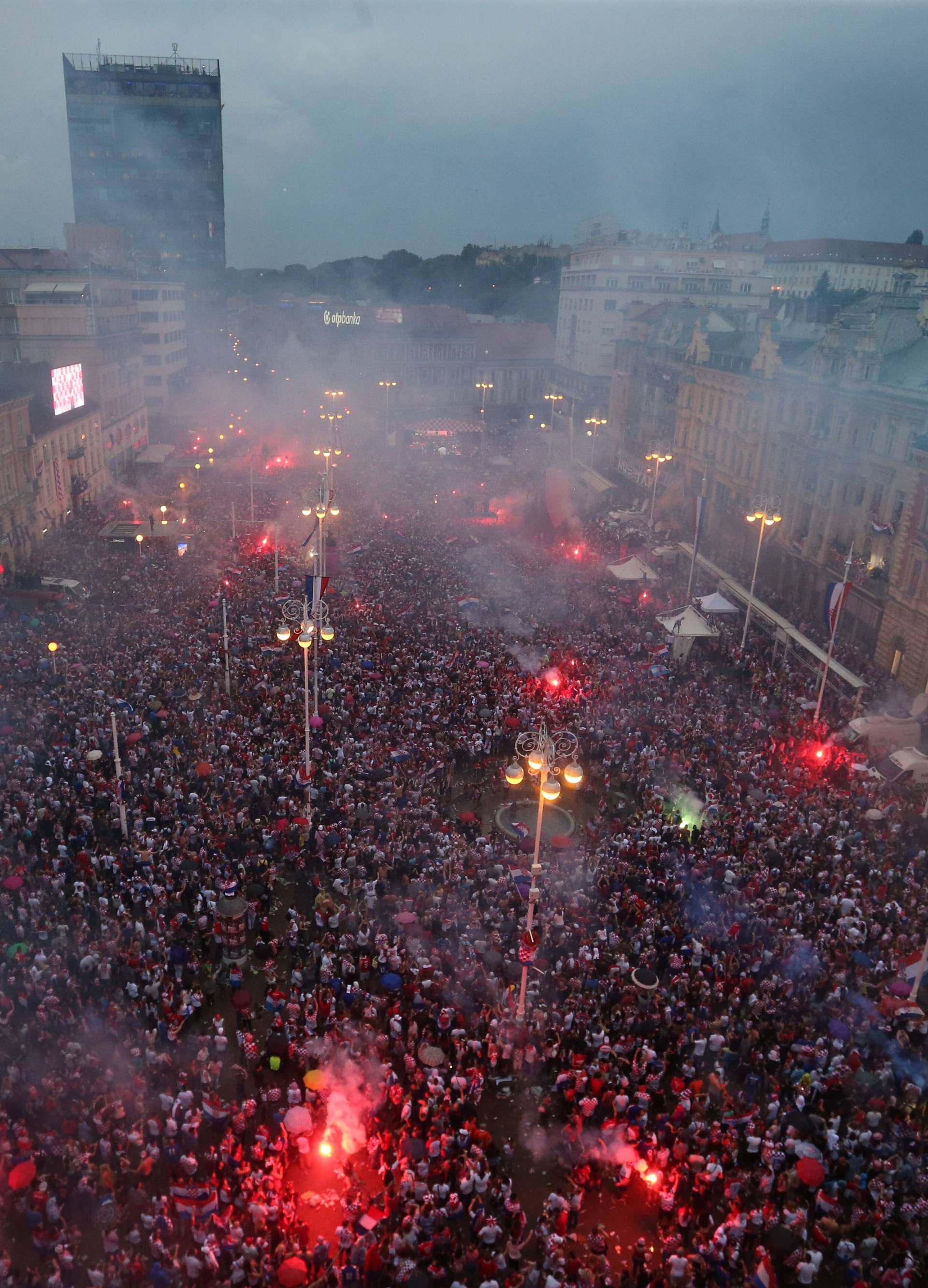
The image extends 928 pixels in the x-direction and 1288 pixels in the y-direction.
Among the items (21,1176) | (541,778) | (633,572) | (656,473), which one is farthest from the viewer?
(656,473)

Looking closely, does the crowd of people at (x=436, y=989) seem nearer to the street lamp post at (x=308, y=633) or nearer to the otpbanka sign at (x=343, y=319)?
the street lamp post at (x=308, y=633)

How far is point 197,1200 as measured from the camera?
1161cm

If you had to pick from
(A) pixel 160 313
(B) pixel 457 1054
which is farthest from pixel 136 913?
(A) pixel 160 313

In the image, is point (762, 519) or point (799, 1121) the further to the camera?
point (762, 519)

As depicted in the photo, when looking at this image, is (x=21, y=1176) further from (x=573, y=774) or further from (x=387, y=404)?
(x=387, y=404)

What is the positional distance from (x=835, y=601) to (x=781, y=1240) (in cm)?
1806

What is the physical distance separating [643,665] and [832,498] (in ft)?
43.6

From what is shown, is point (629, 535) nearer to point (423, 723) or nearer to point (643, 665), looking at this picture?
point (643, 665)

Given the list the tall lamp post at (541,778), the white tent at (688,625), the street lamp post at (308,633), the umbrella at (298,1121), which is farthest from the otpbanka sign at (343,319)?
the umbrella at (298,1121)

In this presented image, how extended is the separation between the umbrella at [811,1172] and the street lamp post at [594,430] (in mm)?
52189

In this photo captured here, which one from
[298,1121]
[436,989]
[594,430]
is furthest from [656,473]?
[298,1121]

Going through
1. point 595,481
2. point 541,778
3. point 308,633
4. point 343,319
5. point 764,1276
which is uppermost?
point 343,319

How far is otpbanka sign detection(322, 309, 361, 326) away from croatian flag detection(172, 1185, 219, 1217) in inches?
3533

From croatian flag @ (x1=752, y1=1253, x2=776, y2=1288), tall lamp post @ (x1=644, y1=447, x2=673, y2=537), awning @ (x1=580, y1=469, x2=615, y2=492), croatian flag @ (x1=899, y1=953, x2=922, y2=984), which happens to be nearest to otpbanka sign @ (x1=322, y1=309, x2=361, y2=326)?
awning @ (x1=580, y1=469, x2=615, y2=492)
